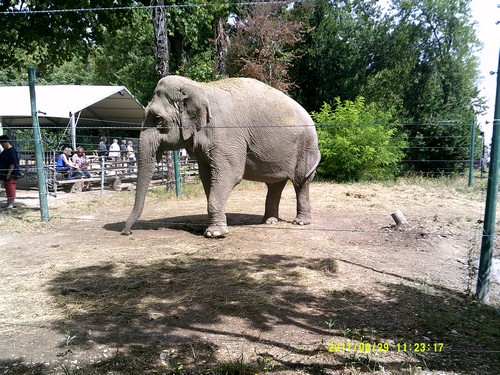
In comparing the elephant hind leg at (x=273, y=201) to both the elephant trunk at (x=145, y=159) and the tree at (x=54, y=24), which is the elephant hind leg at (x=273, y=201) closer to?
the elephant trunk at (x=145, y=159)

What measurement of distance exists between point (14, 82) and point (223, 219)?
1559 inches

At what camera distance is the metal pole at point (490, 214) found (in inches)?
151

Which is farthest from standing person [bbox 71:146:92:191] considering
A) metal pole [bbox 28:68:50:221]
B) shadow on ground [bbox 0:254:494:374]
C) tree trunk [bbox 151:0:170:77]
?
shadow on ground [bbox 0:254:494:374]

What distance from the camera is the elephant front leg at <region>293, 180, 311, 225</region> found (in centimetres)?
723

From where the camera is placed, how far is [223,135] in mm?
6379

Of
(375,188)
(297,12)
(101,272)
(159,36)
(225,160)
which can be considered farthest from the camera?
(297,12)

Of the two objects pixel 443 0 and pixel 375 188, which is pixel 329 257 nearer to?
pixel 375 188

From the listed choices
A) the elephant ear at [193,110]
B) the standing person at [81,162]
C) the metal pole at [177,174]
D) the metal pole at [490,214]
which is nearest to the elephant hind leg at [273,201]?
the elephant ear at [193,110]

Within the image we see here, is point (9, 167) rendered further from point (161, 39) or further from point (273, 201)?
point (273, 201)

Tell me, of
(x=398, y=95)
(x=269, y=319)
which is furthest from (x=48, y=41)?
(x=398, y=95)

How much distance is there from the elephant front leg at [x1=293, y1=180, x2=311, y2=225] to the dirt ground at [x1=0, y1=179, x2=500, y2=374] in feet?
0.93

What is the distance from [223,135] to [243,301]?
305 cm

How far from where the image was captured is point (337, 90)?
23.9 metres

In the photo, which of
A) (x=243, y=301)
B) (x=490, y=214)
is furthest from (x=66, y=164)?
(x=490, y=214)
